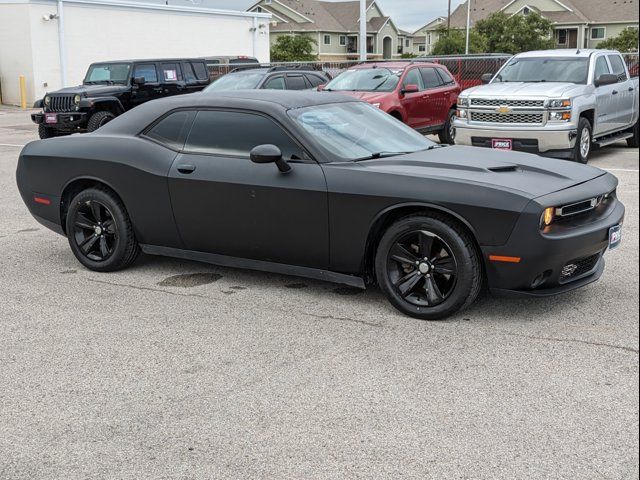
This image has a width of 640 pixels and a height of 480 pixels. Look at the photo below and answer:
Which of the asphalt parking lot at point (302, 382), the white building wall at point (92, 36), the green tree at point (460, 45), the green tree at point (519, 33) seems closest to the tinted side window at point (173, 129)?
the asphalt parking lot at point (302, 382)

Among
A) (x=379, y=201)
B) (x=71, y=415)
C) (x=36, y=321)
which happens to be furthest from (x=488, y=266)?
(x=36, y=321)

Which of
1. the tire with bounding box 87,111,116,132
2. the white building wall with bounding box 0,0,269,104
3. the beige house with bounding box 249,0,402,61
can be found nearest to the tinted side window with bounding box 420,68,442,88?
the tire with bounding box 87,111,116,132

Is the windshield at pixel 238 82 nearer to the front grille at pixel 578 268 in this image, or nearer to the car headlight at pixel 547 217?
the front grille at pixel 578 268

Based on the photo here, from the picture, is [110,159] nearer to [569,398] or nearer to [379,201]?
[379,201]

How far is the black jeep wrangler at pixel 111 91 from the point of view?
1802 cm

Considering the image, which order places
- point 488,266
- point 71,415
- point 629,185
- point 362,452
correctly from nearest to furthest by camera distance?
point 362,452 → point 71,415 → point 488,266 → point 629,185

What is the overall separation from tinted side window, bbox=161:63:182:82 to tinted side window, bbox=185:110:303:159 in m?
14.8

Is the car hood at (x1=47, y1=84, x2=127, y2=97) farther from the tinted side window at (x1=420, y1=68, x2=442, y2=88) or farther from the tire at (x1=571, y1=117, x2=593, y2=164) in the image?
the tire at (x1=571, y1=117, x2=593, y2=164)

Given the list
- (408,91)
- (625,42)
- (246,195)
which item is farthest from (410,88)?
(625,42)

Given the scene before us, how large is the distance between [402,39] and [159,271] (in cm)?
9251

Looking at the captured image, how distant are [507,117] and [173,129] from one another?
25.3ft

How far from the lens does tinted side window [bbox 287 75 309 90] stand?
56.1ft

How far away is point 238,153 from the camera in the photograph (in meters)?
5.95

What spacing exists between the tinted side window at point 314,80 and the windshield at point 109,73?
15.1ft
